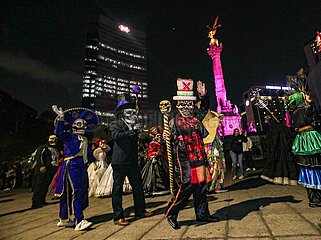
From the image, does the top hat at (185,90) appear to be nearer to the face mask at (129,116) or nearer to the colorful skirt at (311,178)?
the face mask at (129,116)

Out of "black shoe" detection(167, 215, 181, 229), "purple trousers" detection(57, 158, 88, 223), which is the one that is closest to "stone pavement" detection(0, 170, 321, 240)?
"black shoe" detection(167, 215, 181, 229)

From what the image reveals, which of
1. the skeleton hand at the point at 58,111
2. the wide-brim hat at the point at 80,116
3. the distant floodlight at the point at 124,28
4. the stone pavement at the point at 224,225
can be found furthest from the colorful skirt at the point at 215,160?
the distant floodlight at the point at 124,28

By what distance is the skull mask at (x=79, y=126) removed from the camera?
4004 millimetres

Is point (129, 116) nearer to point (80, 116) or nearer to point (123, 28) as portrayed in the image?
point (80, 116)

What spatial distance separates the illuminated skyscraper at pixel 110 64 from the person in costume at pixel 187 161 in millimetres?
79310

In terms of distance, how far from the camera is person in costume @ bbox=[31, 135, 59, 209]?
629 cm

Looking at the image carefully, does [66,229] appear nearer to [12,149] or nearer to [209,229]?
[209,229]

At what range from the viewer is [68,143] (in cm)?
381

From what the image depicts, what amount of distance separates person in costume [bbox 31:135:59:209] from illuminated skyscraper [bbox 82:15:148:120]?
247 ft

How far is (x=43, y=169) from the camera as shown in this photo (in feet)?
21.0

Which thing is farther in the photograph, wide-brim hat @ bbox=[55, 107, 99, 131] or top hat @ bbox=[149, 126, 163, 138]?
top hat @ bbox=[149, 126, 163, 138]

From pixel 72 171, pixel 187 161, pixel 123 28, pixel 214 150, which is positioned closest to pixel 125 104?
pixel 72 171

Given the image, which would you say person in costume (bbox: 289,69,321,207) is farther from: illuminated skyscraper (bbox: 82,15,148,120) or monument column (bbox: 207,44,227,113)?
illuminated skyscraper (bbox: 82,15,148,120)

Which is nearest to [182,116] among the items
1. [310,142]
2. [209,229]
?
[209,229]
